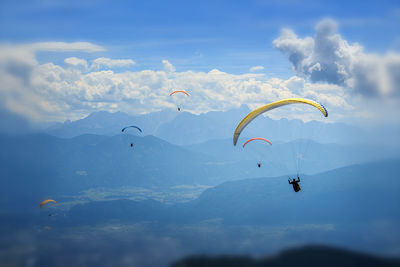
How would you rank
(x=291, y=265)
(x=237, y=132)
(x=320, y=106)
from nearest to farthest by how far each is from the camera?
(x=320, y=106) < (x=237, y=132) < (x=291, y=265)

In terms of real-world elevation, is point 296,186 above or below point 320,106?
below

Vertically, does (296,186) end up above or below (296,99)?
below

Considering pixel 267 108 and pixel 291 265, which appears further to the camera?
pixel 291 265

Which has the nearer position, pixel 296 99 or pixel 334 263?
pixel 296 99

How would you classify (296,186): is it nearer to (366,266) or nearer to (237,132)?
(237,132)

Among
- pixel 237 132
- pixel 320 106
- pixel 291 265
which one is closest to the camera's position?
pixel 320 106

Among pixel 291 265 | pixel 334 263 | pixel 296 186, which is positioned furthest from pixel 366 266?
pixel 296 186

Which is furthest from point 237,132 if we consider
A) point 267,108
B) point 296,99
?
point 296,99

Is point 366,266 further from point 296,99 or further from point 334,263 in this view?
point 296,99

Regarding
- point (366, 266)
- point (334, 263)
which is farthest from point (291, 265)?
point (366, 266)
